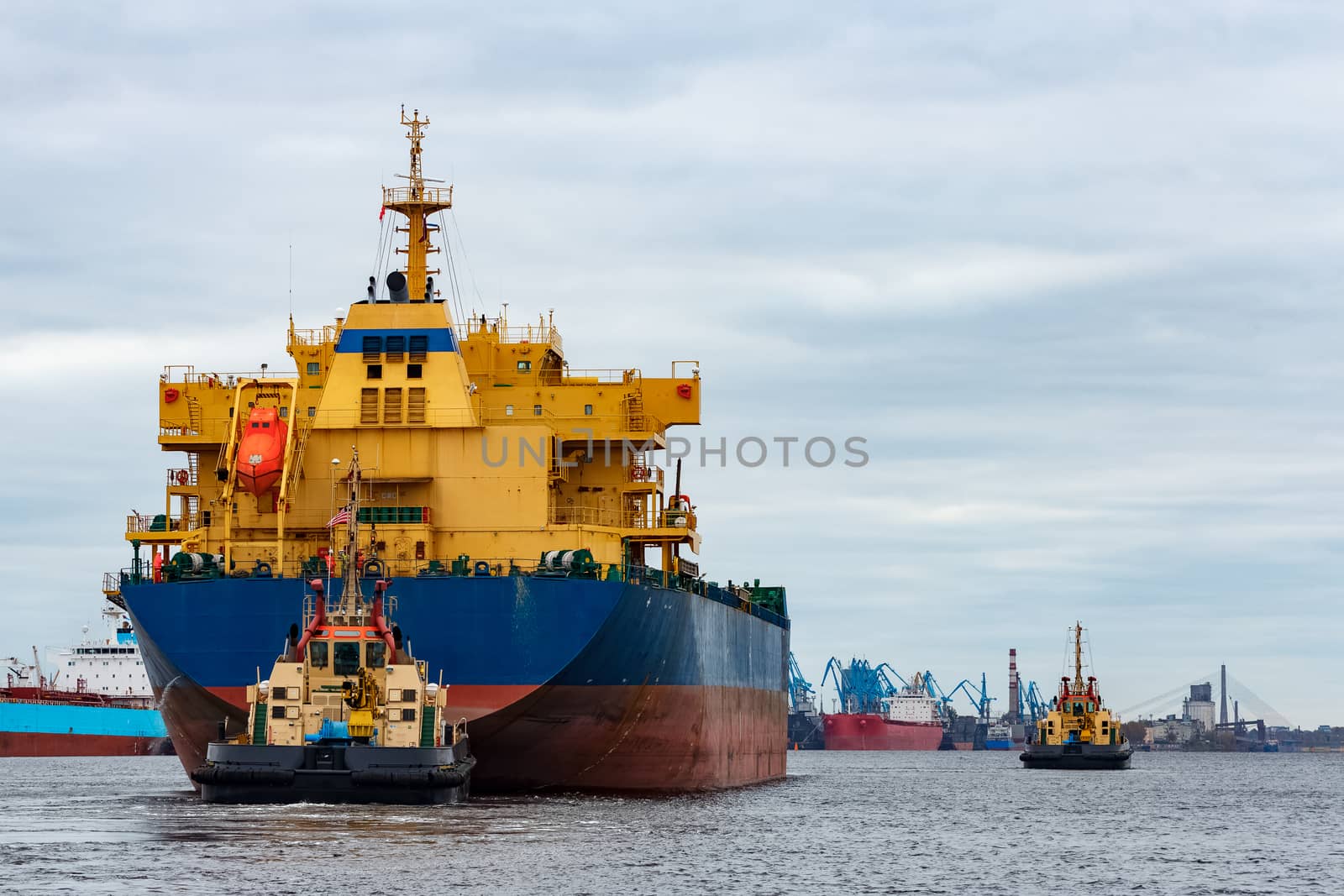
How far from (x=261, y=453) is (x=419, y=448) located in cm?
328

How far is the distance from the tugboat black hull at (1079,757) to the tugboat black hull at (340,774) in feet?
178

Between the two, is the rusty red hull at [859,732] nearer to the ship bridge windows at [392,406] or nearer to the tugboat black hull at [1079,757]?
the tugboat black hull at [1079,757]

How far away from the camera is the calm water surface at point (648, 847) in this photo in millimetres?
26516

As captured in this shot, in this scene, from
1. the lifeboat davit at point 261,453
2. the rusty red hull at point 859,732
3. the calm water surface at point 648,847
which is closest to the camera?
the calm water surface at point 648,847

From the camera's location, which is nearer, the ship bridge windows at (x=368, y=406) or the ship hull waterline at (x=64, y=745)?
the ship bridge windows at (x=368, y=406)

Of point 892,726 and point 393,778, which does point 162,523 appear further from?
point 892,726

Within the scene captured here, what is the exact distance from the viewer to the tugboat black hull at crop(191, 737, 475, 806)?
33.4 metres

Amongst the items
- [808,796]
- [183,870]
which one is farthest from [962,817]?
[183,870]

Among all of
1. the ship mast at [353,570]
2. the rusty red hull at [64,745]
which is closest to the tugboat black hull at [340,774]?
the ship mast at [353,570]

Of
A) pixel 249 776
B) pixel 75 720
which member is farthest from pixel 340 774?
pixel 75 720

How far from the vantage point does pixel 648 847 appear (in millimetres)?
31125

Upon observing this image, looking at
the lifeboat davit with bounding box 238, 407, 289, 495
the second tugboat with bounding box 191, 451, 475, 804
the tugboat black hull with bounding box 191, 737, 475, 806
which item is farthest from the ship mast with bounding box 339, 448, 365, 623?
the lifeboat davit with bounding box 238, 407, 289, 495

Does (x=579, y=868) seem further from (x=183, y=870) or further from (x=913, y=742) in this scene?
(x=913, y=742)

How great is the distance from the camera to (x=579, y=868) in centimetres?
2788
